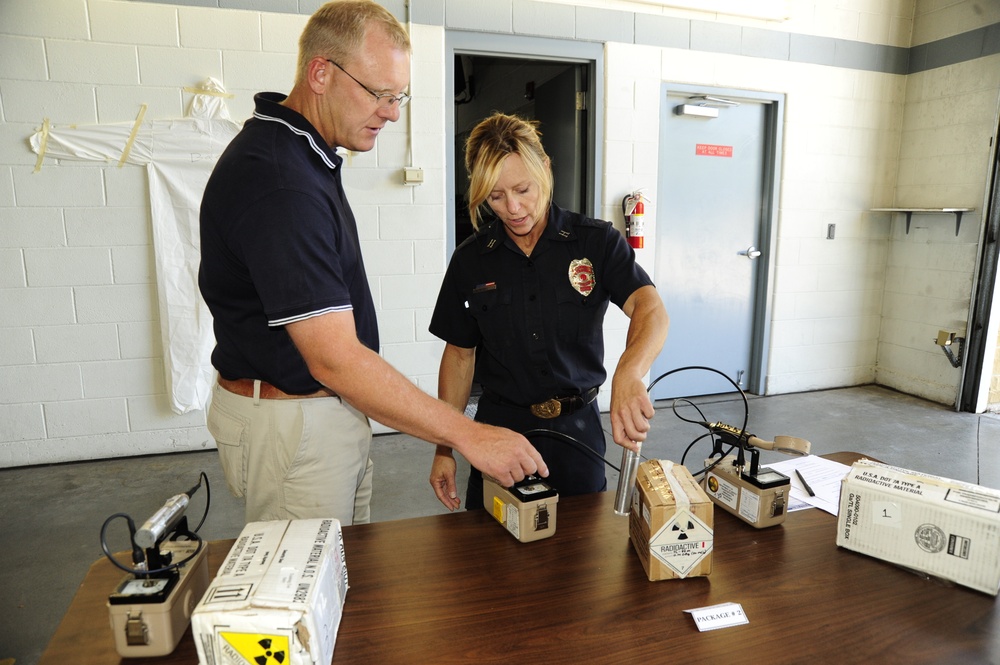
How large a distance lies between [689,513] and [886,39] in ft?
15.8

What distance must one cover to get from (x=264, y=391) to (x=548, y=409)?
631 millimetres

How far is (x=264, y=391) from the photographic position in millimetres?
1266

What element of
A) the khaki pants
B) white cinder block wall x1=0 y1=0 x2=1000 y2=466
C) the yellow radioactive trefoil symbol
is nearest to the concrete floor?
white cinder block wall x1=0 y1=0 x2=1000 y2=466

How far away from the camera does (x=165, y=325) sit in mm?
3174

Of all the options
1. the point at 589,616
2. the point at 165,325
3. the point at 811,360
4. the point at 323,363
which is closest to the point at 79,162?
the point at 165,325

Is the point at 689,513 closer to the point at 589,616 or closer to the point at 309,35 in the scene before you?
the point at 589,616

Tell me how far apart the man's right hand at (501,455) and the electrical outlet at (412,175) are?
2.56m

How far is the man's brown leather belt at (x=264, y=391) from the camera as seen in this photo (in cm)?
127

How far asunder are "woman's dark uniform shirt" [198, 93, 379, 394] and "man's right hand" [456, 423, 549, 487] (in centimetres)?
32

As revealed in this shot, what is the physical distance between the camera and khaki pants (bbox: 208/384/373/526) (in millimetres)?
1269

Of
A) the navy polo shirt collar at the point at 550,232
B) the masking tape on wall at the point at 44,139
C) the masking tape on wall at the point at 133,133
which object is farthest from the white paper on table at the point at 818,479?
the masking tape on wall at the point at 44,139

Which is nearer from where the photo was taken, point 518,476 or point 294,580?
point 294,580

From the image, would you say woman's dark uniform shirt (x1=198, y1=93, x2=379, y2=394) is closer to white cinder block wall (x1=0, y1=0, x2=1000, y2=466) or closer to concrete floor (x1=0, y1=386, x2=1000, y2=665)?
concrete floor (x1=0, y1=386, x2=1000, y2=665)

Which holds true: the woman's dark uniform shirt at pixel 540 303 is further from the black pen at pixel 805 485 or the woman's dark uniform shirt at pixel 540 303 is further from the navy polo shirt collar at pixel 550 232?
the black pen at pixel 805 485
